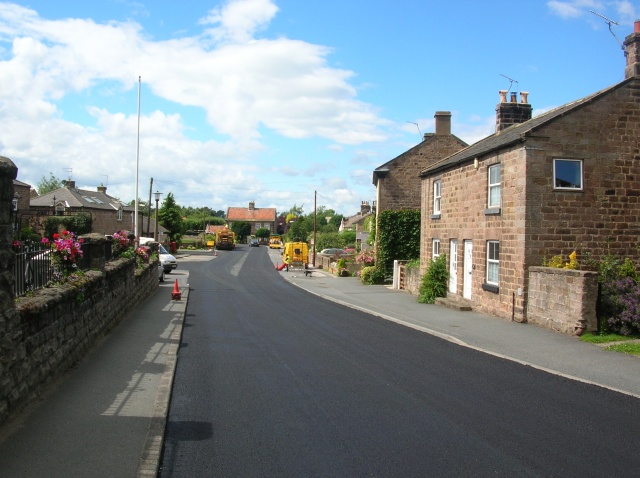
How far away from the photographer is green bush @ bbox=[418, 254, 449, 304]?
20953 mm

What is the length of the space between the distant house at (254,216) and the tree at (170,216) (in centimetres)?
8732

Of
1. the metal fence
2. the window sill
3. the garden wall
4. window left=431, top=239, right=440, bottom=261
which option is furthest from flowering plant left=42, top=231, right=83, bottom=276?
window left=431, top=239, right=440, bottom=261

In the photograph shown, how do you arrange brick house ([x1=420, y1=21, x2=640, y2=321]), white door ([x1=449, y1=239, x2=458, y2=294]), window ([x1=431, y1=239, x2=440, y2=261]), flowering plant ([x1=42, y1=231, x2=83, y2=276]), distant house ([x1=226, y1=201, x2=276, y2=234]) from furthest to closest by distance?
distant house ([x1=226, y1=201, x2=276, y2=234]) → window ([x1=431, y1=239, x2=440, y2=261]) → white door ([x1=449, y1=239, x2=458, y2=294]) → brick house ([x1=420, y1=21, x2=640, y2=321]) → flowering plant ([x1=42, y1=231, x2=83, y2=276])

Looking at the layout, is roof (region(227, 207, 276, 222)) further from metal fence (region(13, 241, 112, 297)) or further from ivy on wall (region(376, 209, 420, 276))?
metal fence (region(13, 241, 112, 297))

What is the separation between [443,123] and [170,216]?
41766mm

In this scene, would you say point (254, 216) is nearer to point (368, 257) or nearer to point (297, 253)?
point (297, 253)

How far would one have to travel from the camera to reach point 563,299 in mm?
13602

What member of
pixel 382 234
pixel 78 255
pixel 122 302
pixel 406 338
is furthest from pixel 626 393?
pixel 382 234

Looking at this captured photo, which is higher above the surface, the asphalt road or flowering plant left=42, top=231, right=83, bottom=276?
flowering plant left=42, top=231, right=83, bottom=276

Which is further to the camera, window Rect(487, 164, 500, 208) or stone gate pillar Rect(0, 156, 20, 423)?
window Rect(487, 164, 500, 208)

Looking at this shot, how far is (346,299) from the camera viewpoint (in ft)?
75.6

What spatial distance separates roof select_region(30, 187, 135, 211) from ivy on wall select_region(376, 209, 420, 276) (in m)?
35.7

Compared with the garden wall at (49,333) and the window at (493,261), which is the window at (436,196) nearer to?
the window at (493,261)

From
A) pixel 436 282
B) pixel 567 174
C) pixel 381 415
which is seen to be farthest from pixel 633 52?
pixel 381 415
